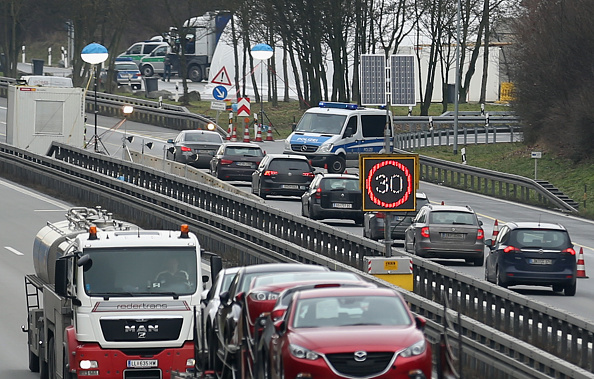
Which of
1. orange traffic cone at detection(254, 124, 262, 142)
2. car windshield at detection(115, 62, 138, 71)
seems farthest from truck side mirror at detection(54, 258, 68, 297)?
car windshield at detection(115, 62, 138, 71)

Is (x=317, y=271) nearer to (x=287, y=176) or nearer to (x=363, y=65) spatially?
(x=363, y=65)

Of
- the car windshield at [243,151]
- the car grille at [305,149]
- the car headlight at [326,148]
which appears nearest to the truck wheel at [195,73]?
the car grille at [305,149]

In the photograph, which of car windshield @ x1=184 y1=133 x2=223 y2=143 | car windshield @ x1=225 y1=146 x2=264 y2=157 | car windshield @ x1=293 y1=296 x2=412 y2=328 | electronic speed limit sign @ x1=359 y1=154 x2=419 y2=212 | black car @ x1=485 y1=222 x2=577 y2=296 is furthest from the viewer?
car windshield @ x1=184 y1=133 x2=223 y2=143

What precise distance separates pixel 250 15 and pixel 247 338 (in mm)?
60145

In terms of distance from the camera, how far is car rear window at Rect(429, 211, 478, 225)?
31.3 metres

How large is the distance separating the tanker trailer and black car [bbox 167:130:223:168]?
107 ft

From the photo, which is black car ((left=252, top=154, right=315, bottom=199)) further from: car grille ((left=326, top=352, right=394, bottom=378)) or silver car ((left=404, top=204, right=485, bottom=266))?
car grille ((left=326, top=352, right=394, bottom=378))

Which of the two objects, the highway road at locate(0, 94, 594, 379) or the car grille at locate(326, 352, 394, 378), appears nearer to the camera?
the car grille at locate(326, 352, 394, 378)

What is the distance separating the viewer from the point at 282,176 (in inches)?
1655

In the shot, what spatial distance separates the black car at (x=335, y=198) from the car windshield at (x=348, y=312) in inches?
958

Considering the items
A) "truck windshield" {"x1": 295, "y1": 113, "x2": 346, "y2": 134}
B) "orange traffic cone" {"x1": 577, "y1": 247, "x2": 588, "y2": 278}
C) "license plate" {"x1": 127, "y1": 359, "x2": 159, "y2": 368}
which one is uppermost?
"truck windshield" {"x1": 295, "y1": 113, "x2": 346, "y2": 134}

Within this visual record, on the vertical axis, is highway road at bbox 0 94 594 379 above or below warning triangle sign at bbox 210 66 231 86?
below

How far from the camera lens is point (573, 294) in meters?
27.8

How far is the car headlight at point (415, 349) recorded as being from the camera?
12.0 m
